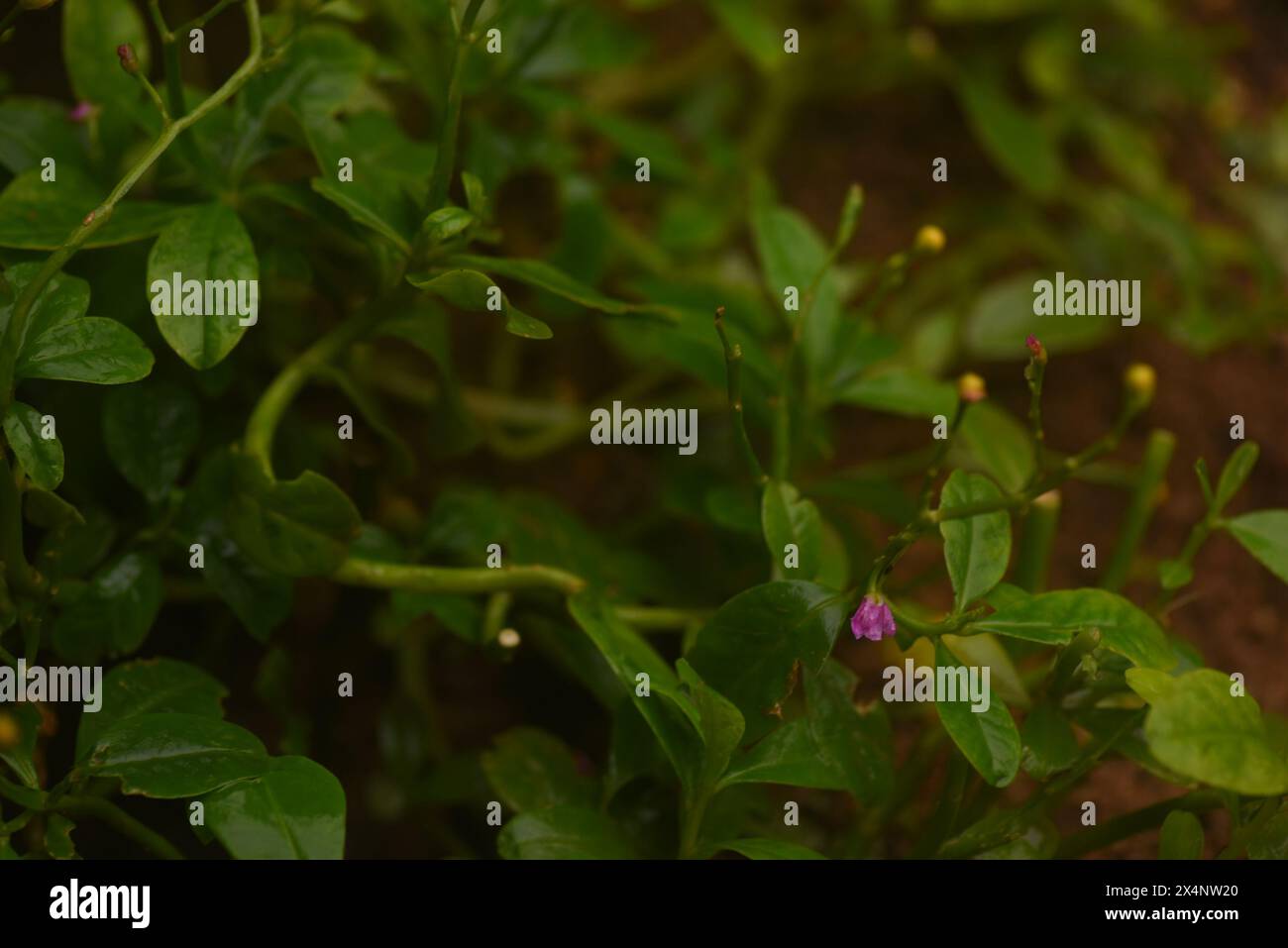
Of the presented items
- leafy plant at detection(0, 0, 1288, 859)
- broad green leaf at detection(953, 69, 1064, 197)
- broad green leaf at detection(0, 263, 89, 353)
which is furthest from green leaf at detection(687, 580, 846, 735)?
broad green leaf at detection(953, 69, 1064, 197)

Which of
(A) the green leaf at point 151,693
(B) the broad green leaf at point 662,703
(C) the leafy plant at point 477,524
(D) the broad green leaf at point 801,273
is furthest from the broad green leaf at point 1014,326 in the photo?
(A) the green leaf at point 151,693

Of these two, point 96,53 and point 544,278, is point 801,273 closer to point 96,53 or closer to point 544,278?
point 544,278

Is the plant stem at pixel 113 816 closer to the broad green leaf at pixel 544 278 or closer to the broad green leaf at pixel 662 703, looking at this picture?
the broad green leaf at pixel 662 703

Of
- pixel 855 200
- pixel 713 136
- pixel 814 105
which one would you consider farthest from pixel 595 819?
pixel 814 105

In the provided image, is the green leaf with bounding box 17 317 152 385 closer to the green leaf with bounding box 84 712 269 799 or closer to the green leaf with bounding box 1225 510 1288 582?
the green leaf with bounding box 84 712 269 799

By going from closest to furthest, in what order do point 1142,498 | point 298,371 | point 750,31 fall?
point 298,371 → point 1142,498 → point 750,31

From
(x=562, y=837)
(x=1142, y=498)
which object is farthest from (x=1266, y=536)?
(x=562, y=837)
